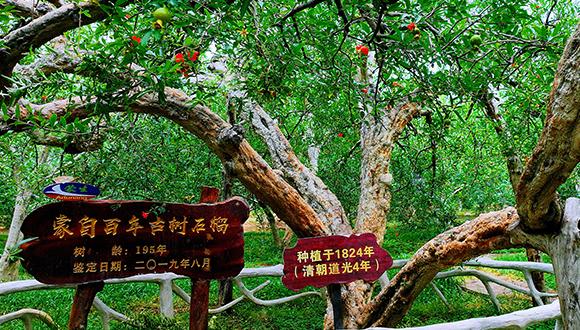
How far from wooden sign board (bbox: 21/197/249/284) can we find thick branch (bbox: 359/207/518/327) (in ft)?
3.73

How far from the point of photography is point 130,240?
9.89 feet

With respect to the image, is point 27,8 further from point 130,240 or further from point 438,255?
point 438,255

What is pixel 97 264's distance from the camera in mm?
2947

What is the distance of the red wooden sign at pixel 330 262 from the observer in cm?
303

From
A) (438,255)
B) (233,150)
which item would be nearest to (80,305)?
(233,150)

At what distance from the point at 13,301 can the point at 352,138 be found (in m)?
5.23

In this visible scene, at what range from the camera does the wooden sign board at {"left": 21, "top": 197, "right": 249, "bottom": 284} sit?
9.32 ft

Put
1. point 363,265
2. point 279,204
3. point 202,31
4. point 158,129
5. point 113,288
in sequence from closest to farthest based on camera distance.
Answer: point 202,31
point 363,265
point 279,204
point 158,129
point 113,288

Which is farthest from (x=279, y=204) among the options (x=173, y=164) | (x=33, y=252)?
(x=33, y=252)

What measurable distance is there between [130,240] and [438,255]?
206 cm

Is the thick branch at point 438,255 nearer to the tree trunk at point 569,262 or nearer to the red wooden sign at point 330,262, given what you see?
the red wooden sign at point 330,262

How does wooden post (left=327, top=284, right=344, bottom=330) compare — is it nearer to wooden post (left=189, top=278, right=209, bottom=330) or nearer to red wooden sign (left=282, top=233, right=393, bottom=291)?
red wooden sign (left=282, top=233, right=393, bottom=291)

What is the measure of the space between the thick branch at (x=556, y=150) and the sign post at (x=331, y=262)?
1235 mm

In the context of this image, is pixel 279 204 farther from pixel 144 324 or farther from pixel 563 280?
pixel 563 280
